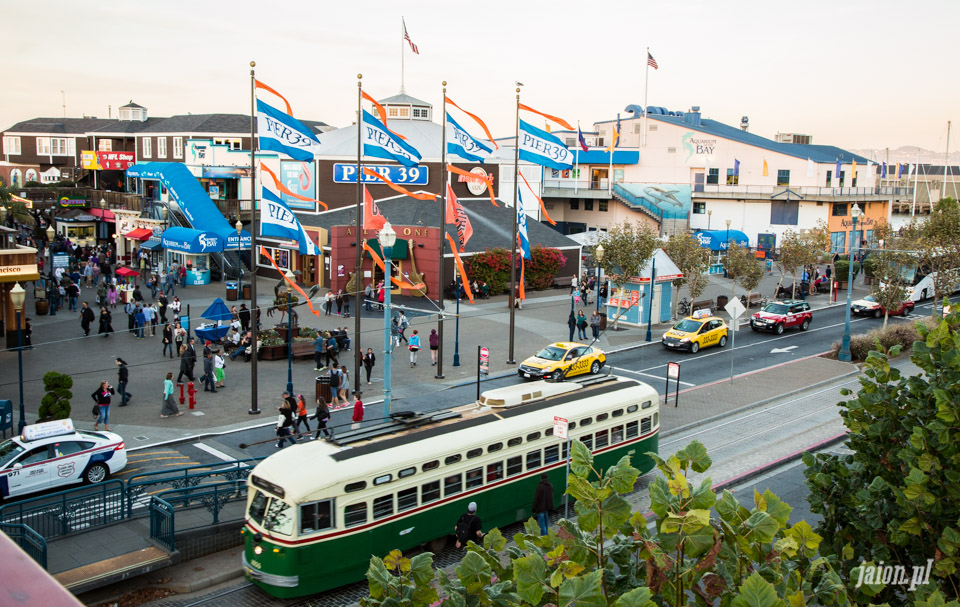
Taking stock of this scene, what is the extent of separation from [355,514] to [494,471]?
3397 mm

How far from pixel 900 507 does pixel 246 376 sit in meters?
25.6

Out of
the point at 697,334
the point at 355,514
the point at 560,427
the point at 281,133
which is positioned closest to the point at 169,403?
the point at 281,133

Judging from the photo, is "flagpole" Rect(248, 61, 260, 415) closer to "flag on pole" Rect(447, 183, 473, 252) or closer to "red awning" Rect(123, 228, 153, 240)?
"flag on pole" Rect(447, 183, 473, 252)

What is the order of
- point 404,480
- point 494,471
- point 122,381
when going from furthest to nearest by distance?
point 122,381 < point 494,471 < point 404,480

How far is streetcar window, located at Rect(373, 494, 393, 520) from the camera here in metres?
14.2

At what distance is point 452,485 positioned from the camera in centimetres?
1545

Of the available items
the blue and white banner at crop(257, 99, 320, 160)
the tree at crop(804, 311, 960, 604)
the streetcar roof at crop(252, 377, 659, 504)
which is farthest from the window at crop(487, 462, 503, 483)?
the blue and white banner at crop(257, 99, 320, 160)

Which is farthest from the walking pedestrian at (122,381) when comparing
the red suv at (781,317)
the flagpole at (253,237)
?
the red suv at (781,317)

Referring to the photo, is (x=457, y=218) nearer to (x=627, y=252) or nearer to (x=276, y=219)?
(x=276, y=219)

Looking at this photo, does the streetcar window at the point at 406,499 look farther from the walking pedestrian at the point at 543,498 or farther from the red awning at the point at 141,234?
the red awning at the point at 141,234

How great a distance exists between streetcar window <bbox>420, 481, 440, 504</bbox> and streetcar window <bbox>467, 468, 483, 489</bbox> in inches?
30.9

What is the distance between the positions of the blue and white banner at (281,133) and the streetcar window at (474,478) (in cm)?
1252

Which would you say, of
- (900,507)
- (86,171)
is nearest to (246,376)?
(900,507)

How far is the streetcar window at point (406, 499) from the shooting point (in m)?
14.6
